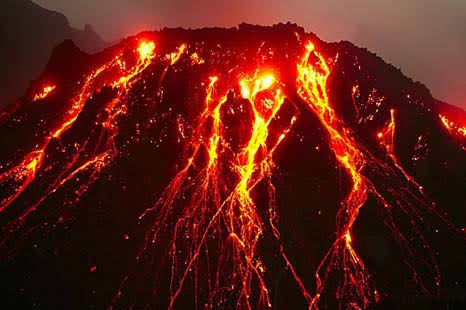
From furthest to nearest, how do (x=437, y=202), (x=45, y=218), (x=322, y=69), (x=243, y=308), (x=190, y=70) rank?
(x=322, y=69) < (x=190, y=70) < (x=437, y=202) < (x=45, y=218) < (x=243, y=308)

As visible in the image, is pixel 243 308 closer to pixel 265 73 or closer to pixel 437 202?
pixel 437 202

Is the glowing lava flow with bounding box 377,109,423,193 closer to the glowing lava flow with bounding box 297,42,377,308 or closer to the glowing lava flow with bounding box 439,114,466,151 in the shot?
the glowing lava flow with bounding box 297,42,377,308

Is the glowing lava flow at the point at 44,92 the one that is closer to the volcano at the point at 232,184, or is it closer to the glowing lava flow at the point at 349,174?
the volcano at the point at 232,184

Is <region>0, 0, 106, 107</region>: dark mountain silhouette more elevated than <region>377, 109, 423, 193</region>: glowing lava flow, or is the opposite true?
<region>0, 0, 106, 107</region>: dark mountain silhouette

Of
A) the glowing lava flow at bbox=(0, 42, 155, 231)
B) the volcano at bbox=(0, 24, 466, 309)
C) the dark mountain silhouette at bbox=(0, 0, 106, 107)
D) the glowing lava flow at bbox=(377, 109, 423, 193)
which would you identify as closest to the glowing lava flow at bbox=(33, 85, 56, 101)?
the volcano at bbox=(0, 24, 466, 309)

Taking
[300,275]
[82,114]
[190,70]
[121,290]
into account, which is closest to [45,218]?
[121,290]

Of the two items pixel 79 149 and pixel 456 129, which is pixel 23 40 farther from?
pixel 456 129
